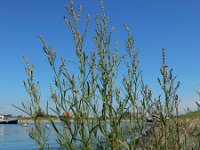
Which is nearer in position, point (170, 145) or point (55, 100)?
point (55, 100)

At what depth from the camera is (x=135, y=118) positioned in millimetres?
3949

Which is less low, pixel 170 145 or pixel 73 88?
pixel 73 88

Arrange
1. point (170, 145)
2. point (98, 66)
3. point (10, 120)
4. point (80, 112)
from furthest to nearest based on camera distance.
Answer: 1. point (10, 120)
2. point (170, 145)
3. point (98, 66)
4. point (80, 112)

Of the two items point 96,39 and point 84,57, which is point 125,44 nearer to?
point 96,39

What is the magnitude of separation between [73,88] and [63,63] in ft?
0.90

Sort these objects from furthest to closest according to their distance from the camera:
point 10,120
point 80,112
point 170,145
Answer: point 10,120 < point 170,145 < point 80,112

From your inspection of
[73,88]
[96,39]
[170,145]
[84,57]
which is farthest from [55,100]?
[170,145]

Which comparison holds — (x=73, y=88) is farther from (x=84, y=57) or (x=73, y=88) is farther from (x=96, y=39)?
(x=96, y=39)

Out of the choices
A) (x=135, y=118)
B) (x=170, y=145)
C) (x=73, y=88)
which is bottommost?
(x=170, y=145)

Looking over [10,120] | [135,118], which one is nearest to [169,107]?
[135,118]

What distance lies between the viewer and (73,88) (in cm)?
367

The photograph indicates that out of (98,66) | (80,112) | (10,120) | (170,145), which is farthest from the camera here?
(10,120)

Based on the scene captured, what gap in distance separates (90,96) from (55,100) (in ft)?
1.11

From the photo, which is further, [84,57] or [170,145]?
[170,145]
